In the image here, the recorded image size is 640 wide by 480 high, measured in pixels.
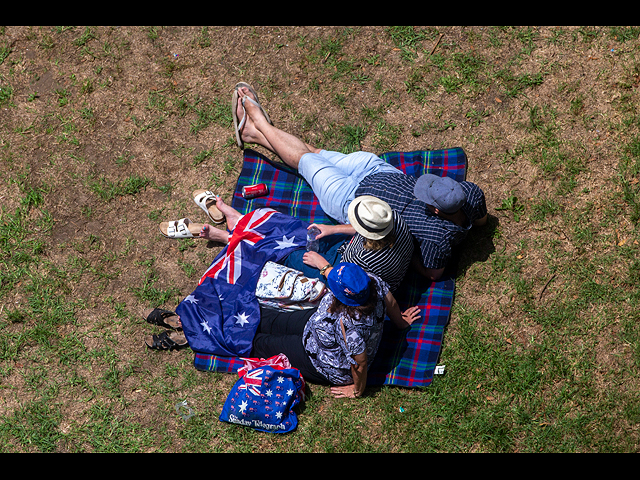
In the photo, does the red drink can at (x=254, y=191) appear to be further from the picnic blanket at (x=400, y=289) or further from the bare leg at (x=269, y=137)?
the bare leg at (x=269, y=137)

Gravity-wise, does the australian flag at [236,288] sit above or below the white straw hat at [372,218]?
below

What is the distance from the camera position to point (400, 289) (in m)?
5.86

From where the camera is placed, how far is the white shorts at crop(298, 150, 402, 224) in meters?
5.88

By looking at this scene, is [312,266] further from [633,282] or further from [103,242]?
[633,282]

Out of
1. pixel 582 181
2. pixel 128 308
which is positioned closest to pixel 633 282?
pixel 582 181

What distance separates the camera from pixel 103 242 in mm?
6609

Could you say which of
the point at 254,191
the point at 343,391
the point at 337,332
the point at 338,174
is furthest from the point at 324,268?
the point at 254,191

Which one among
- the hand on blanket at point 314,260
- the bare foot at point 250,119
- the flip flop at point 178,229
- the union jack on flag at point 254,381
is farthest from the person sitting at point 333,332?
the bare foot at point 250,119

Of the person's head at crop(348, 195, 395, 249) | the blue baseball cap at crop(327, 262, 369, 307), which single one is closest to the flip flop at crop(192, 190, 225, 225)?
the person's head at crop(348, 195, 395, 249)

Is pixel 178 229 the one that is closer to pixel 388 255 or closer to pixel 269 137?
pixel 269 137

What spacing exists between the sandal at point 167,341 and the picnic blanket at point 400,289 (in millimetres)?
251

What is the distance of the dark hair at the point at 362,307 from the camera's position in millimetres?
4602

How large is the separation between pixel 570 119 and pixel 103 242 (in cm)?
603

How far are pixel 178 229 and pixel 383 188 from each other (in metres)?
2.60
